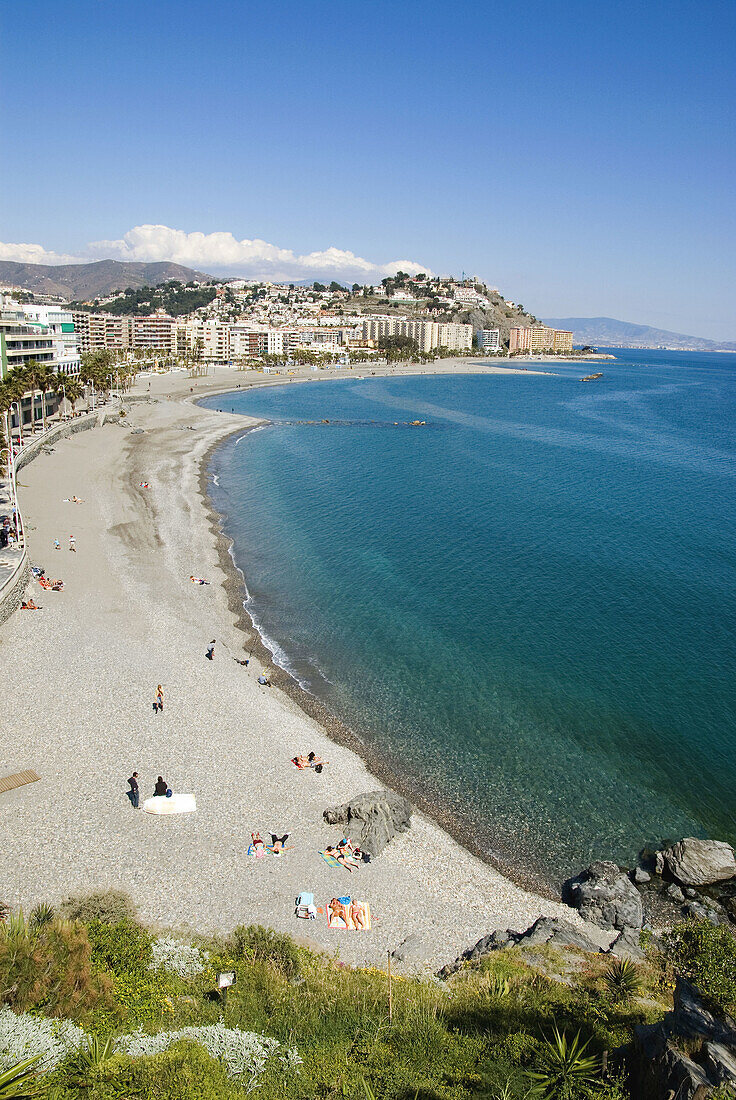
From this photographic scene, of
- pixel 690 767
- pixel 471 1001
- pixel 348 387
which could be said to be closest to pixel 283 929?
pixel 471 1001

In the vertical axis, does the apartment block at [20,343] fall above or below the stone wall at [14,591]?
above

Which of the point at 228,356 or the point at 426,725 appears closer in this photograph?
the point at 426,725

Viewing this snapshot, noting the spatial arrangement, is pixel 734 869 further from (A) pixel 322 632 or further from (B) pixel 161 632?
(B) pixel 161 632

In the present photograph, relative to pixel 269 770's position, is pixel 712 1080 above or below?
above

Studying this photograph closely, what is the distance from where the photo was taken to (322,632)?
3156 centimetres

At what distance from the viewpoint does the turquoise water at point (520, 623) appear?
21547mm

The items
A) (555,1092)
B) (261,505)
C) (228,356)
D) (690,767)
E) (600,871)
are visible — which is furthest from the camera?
(228,356)

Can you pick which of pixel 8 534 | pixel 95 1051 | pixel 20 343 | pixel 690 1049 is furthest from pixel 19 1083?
pixel 20 343

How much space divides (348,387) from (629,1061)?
160039 mm

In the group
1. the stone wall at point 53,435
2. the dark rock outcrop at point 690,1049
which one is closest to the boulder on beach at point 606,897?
the dark rock outcrop at point 690,1049

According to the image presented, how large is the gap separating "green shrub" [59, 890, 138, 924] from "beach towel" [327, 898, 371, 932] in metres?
4.25

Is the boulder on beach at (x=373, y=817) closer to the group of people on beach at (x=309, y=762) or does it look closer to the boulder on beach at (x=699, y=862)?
the group of people on beach at (x=309, y=762)

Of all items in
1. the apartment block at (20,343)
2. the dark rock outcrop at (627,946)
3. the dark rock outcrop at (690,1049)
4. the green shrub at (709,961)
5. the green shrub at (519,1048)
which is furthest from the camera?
the apartment block at (20,343)

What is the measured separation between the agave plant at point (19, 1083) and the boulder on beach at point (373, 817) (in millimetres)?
9637
